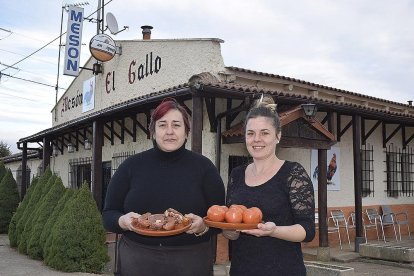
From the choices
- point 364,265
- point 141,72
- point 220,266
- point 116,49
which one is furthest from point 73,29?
point 364,265

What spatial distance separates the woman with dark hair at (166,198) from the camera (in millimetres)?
2707

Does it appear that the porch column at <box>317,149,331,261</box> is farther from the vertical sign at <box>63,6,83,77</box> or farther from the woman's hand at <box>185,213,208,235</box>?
the vertical sign at <box>63,6,83,77</box>

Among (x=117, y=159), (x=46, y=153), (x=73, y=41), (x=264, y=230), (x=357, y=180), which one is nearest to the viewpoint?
(x=264, y=230)

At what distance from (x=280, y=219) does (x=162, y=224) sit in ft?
2.11

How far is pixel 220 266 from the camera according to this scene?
26.8 ft

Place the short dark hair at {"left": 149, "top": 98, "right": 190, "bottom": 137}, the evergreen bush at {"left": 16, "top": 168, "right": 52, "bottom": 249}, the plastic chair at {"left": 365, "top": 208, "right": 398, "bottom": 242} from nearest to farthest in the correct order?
the short dark hair at {"left": 149, "top": 98, "right": 190, "bottom": 137} < the evergreen bush at {"left": 16, "top": 168, "right": 52, "bottom": 249} < the plastic chair at {"left": 365, "top": 208, "right": 398, "bottom": 242}

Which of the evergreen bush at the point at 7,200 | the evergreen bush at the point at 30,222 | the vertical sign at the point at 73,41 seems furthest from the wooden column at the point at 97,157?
the evergreen bush at the point at 7,200

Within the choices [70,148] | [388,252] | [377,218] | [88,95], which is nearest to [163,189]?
[388,252]

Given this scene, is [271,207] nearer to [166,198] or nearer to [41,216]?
[166,198]

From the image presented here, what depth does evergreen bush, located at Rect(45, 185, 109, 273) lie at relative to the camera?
7.39 m

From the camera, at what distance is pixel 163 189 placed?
2.74m

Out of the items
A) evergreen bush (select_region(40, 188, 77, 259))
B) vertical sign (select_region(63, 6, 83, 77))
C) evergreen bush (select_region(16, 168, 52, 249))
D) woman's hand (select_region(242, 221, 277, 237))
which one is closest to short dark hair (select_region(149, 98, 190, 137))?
woman's hand (select_region(242, 221, 277, 237))

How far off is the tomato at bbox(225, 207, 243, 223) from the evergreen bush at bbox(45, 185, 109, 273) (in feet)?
18.0

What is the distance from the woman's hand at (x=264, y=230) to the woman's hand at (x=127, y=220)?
2.11 ft
